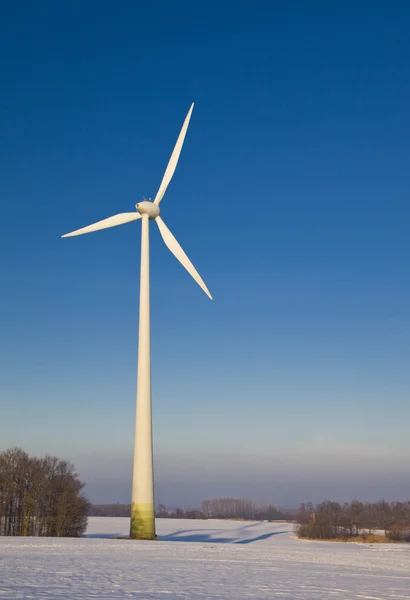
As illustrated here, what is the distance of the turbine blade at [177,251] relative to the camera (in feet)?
139

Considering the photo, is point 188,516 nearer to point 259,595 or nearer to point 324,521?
point 324,521

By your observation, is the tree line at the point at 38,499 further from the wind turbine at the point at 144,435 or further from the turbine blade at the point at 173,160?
the turbine blade at the point at 173,160

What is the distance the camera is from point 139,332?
38.0 metres

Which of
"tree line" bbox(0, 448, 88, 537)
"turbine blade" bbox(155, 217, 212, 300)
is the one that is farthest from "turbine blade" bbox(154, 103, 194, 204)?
"tree line" bbox(0, 448, 88, 537)

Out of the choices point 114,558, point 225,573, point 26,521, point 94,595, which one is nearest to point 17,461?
point 26,521

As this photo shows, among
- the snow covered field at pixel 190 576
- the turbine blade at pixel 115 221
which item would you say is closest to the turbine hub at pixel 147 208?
the turbine blade at pixel 115 221

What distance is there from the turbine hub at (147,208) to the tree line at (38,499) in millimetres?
30932

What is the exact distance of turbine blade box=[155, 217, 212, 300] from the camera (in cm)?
4225

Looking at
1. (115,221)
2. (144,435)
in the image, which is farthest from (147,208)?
(144,435)

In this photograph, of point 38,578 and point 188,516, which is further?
point 188,516

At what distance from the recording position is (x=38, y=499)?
5897 cm

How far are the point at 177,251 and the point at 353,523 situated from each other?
40.2 m

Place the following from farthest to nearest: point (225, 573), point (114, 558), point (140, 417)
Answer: point (140, 417) < point (114, 558) < point (225, 573)

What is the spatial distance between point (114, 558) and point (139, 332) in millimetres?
17028
